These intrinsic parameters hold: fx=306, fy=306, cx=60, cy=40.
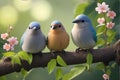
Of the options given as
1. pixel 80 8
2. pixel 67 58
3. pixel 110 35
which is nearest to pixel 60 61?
pixel 67 58

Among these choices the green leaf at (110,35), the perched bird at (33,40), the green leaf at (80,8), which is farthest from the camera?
the green leaf at (80,8)

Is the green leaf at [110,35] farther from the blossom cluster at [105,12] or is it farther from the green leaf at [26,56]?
the green leaf at [26,56]

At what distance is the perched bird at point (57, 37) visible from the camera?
821 mm

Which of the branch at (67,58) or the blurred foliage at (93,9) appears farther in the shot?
the blurred foliage at (93,9)

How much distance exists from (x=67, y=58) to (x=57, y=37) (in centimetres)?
7

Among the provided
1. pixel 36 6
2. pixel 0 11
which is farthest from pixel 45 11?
pixel 0 11

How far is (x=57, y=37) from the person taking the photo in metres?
0.83

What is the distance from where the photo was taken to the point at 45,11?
1.14m

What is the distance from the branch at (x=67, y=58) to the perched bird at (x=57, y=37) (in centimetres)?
3

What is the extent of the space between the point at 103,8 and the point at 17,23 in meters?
0.37

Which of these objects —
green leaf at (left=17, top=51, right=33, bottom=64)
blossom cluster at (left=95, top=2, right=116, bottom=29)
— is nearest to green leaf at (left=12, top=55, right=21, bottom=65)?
green leaf at (left=17, top=51, right=33, bottom=64)

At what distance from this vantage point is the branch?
853mm

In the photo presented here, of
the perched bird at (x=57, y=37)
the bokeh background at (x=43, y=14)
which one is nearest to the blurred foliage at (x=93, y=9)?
the bokeh background at (x=43, y=14)

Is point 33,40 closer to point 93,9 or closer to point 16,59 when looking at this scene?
point 16,59
